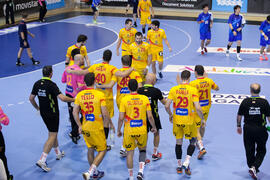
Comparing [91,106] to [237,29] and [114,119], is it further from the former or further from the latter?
[237,29]

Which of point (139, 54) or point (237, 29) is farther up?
point (237, 29)

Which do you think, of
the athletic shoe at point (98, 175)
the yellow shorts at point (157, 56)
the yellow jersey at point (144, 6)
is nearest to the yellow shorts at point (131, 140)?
the athletic shoe at point (98, 175)

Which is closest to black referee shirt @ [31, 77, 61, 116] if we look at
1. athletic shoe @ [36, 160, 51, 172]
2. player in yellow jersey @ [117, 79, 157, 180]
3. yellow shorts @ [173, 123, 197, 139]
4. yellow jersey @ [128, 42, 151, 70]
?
athletic shoe @ [36, 160, 51, 172]

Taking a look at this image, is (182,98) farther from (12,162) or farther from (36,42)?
(36,42)

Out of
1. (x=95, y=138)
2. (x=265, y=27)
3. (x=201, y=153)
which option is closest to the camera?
(x=95, y=138)

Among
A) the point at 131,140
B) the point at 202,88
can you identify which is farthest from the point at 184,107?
the point at 131,140

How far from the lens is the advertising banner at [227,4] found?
90.9ft

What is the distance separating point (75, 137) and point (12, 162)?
65.6 inches

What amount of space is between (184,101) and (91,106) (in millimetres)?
1970

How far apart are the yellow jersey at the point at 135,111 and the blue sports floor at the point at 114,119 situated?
1288mm

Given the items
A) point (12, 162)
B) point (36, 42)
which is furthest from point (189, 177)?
point (36, 42)

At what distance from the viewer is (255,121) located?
820 cm

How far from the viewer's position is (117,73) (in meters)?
9.31

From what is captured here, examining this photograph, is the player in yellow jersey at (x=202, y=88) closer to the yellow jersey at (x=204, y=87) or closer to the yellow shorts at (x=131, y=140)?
the yellow jersey at (x=204, y=87)
